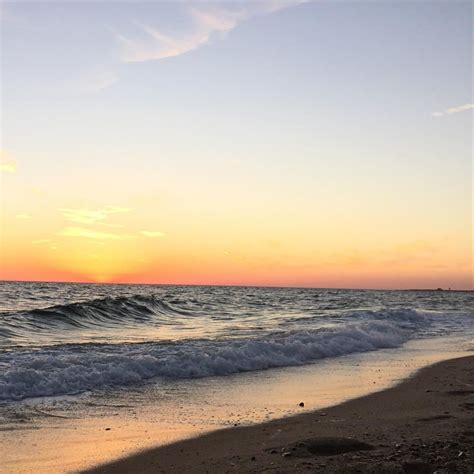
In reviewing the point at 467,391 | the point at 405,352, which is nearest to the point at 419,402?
the point at 467,391

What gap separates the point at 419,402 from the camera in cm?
866

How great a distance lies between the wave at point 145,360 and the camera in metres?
9.44

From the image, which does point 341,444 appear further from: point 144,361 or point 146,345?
point 146,345

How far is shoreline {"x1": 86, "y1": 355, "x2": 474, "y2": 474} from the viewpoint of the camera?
529 centimetres

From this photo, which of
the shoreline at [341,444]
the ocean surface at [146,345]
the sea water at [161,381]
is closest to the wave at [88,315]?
the ocean surface at [146,345]

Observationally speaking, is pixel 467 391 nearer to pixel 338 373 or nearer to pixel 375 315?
pixel 338 373

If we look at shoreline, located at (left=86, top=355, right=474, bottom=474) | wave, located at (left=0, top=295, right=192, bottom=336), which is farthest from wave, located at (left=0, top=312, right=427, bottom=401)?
wave, located at (left=0, top=295, right=192, bottom=336)

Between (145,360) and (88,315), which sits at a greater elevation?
(145,360)

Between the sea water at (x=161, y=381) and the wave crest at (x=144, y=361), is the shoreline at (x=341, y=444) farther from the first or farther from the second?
the wave crest at (x=144, y=361)

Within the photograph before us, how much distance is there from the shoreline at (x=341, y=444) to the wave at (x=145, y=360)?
3.93 metres

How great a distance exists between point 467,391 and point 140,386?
5.91 metres

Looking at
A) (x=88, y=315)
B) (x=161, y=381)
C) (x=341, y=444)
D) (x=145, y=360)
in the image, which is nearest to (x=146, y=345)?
(x=145, y=360)

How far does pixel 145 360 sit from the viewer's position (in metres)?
11.4

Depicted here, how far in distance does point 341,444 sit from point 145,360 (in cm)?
615
